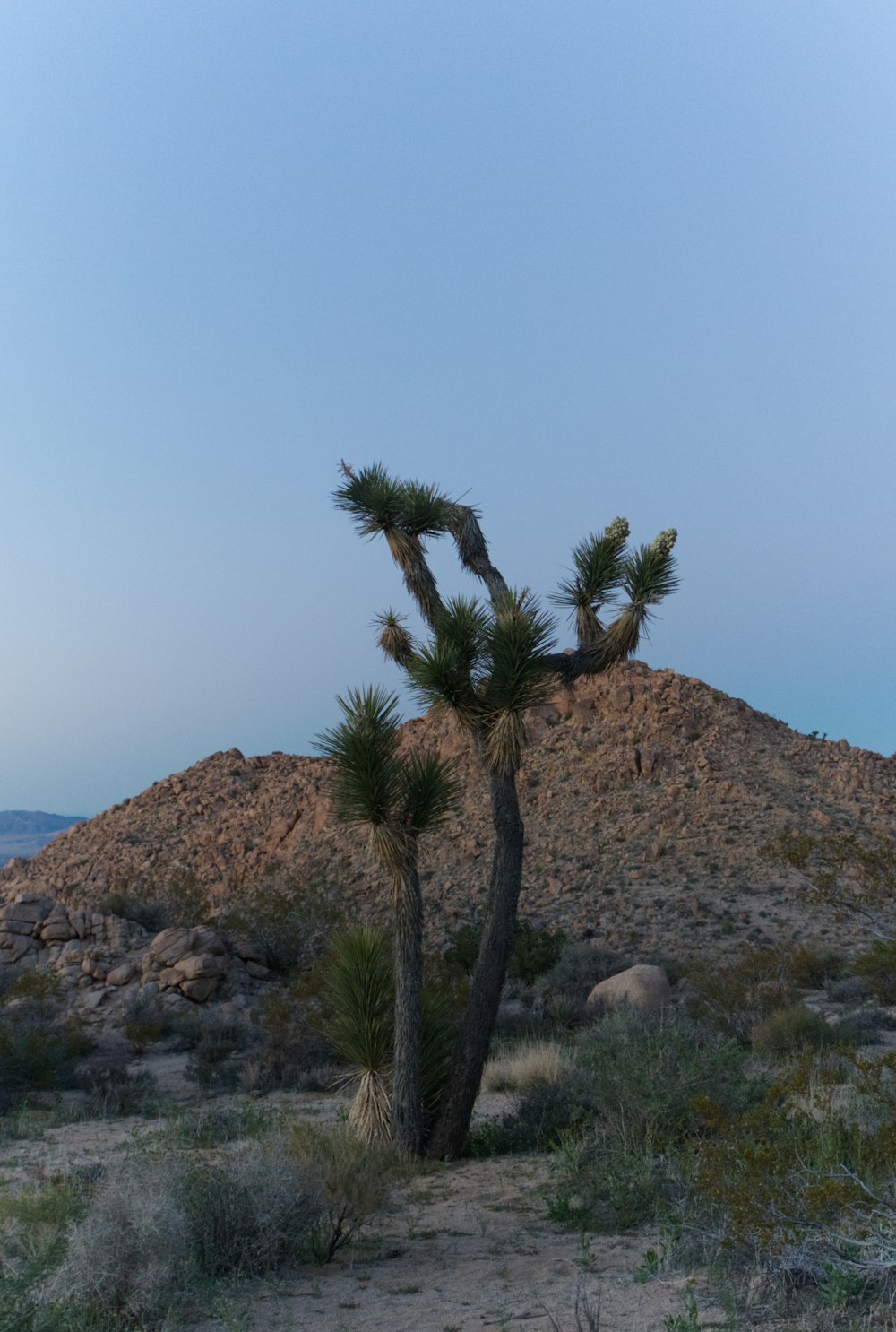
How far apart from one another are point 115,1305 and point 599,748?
29.4 meters

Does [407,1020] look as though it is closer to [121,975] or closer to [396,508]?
[396,508]

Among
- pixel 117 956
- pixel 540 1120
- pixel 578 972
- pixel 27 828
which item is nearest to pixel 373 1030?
pixel 540 1120

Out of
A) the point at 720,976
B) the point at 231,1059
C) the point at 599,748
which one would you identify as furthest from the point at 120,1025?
the point at 599,748

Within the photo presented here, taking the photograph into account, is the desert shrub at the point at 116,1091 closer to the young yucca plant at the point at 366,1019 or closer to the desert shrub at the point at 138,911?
the young yucca plant at the point at 366,1019

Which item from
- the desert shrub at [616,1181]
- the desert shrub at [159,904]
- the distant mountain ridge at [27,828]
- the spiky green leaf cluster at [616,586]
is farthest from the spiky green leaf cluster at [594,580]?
the distant mountain ridge at [27,828]

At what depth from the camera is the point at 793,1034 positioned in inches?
504

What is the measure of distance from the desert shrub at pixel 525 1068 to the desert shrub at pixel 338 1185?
3.58m

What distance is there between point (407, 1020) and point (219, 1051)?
7103 millimetres

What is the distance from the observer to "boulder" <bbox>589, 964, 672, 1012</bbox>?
1606cm

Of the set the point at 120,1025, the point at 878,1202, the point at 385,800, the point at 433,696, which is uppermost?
the point at 433,696

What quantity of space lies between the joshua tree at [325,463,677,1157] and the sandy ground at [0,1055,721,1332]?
4.23 ft

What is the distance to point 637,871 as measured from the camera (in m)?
27.6

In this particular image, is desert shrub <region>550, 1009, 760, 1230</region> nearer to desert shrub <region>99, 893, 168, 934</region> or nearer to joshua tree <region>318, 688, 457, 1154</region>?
joshua tree <region>318, 688, 457, 1154</region>

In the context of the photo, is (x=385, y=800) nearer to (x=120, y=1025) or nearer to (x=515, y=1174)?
(x=515, y=1174)
